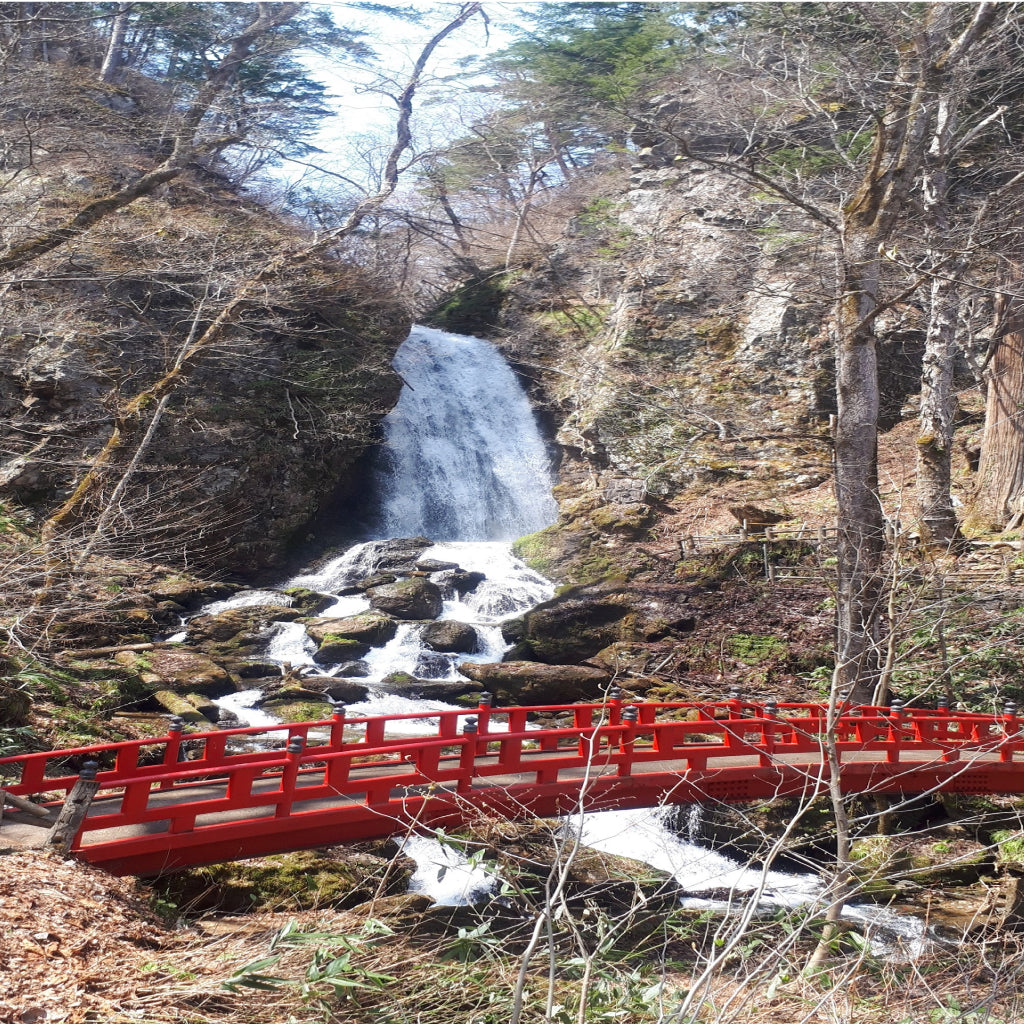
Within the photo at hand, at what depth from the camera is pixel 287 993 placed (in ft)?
11.4

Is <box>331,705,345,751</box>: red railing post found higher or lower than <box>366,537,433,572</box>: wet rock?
lower

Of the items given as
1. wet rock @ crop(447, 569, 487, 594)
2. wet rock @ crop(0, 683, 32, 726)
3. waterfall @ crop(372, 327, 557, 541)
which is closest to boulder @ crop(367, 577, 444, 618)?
wet rock @ crop(447, 569, 487, 594)

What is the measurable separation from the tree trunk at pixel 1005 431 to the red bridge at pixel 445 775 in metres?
6.19

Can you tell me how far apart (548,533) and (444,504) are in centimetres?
322

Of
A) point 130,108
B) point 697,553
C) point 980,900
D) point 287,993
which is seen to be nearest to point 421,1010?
point 287,993

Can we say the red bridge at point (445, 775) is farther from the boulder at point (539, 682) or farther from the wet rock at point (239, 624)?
the wet rock at point (239, 624)

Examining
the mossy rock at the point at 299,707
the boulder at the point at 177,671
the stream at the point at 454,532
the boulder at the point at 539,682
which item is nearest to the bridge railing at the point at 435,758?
the stream at the point at 454,532

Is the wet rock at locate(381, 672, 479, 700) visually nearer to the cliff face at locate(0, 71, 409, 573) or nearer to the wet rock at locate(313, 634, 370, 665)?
the wet rock at locate(313, 634, 370, 665)

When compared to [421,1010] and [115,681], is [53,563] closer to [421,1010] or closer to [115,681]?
[115,681]

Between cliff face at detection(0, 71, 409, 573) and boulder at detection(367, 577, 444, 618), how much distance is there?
11.1 feet

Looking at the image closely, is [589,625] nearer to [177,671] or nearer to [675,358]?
[177,671]

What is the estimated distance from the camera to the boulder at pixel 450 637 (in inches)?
548

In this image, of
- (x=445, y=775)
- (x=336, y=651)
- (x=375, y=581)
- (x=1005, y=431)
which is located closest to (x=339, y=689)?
(x=336, y=651)

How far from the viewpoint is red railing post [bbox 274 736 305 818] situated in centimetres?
580
